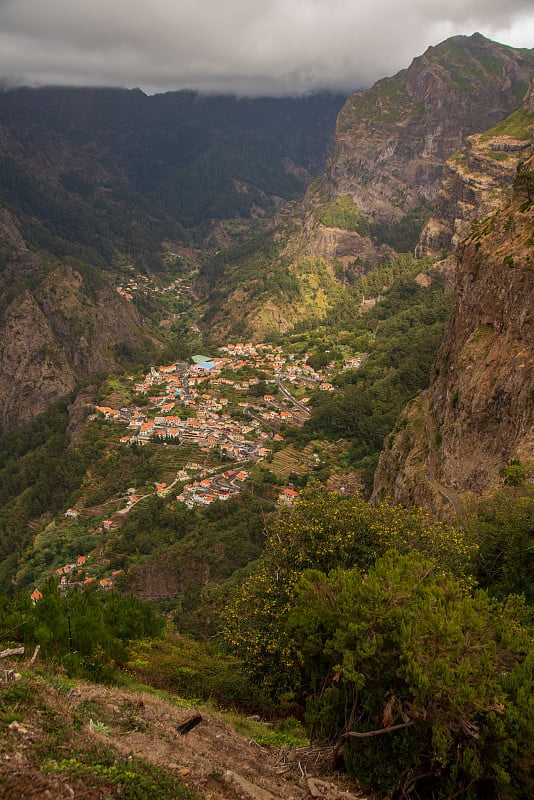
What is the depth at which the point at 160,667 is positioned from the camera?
1612 cm

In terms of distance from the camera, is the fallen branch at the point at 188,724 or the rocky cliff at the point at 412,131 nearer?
the fallen branch at the point at 188,724

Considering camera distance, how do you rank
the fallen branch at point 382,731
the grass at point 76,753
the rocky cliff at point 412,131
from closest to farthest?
the grass at point 76,753, the fallen branch at point 382,731, the rocky cliff at point 412,131

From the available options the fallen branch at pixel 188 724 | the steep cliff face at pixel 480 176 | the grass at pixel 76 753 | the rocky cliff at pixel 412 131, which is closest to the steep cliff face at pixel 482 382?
the fallen branch at pixel 188 724

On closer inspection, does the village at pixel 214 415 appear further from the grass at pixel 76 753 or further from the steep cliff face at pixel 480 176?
the grass at pixel 76 753

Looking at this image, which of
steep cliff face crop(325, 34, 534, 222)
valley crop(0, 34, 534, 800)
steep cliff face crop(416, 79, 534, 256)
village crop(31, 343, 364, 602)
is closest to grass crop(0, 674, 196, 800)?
valley crop(0, 34, 534, 800)

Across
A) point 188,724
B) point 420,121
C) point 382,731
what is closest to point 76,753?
point 188,724

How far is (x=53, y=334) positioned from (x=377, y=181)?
99.8 metres

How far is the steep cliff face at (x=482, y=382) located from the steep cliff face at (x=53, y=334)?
306 feet

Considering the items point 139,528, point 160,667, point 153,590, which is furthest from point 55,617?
point 139,528

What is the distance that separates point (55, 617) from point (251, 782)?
7.69 m

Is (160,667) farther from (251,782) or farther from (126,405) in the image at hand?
(126,405)

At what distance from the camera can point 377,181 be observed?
158 meters

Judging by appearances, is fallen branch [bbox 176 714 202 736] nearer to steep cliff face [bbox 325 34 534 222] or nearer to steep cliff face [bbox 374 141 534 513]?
steep cliff face [bbox 374 141 534 513]

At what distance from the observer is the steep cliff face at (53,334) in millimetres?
113438
